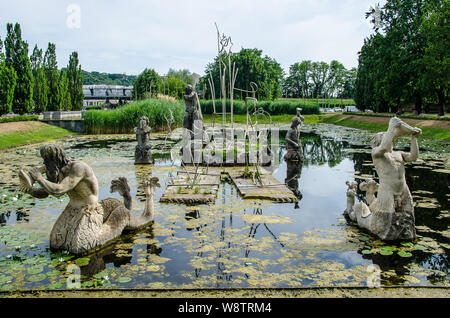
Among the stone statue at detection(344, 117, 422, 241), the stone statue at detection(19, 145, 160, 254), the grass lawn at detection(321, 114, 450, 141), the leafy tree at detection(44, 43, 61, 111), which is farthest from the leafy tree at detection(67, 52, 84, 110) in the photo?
the stone statue at detection(344, 117, 422, 241)

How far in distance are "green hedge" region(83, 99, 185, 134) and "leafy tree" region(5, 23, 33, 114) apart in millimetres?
4796

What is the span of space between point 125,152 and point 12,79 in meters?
13.9

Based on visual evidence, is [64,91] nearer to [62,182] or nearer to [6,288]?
[62,182]

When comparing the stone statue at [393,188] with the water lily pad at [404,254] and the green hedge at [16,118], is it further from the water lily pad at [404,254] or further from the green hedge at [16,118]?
the green hedge at [16,118]

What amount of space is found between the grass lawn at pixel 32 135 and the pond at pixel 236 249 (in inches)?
442

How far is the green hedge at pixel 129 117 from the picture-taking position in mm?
24737

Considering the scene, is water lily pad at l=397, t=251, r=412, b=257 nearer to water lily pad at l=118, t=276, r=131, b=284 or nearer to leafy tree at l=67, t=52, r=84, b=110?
water lily pad at l=118, t=276, r=131, b=284

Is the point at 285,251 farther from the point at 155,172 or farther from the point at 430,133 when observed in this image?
the point at 430,133

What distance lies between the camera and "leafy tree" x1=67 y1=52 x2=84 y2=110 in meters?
41.2

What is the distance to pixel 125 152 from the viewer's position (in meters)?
15.7

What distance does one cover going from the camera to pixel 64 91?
3794 cm

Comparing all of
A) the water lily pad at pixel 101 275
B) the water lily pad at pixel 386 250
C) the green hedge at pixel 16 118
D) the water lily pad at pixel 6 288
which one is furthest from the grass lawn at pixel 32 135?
the water lily pad at pixel 386 250

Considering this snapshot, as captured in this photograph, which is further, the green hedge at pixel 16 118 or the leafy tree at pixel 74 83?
the leafy tree at pixel 74 83
